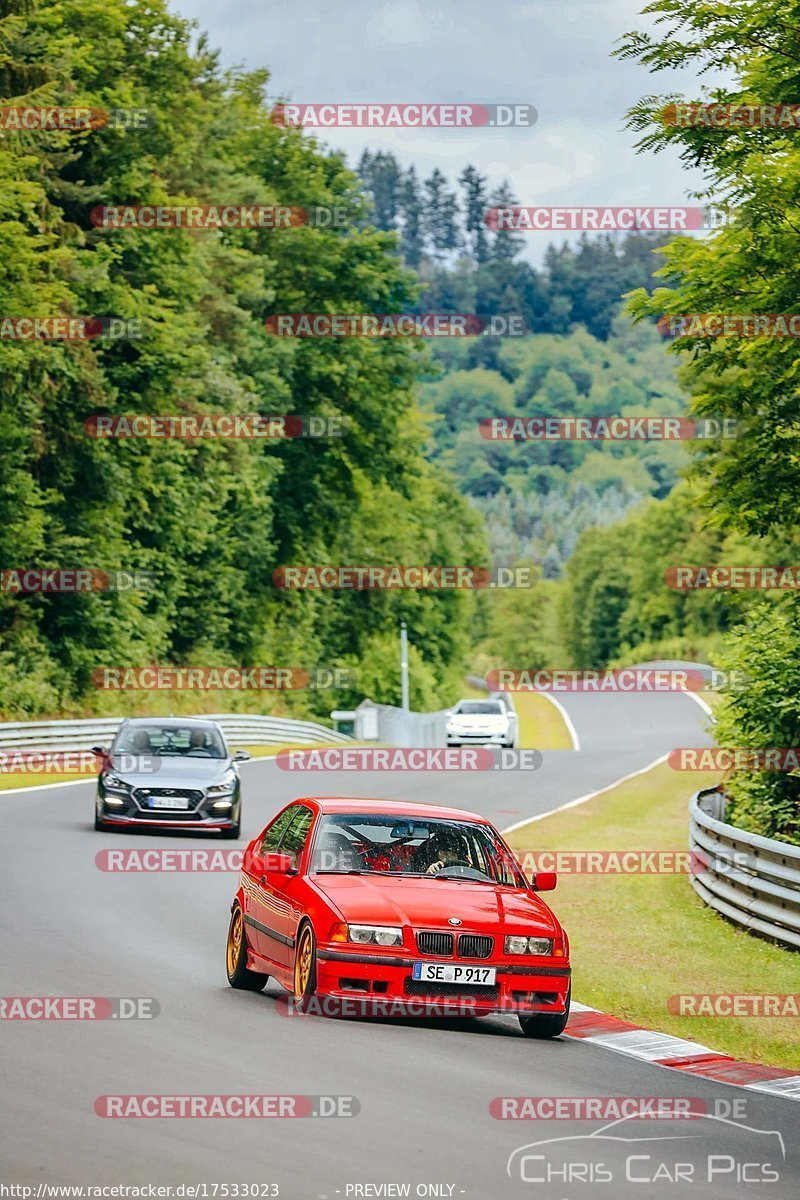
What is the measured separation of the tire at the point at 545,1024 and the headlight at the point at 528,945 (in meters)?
0.35

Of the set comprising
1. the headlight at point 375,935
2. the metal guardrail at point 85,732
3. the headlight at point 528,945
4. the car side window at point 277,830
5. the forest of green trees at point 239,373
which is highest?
the forest of green trees at point 239,373

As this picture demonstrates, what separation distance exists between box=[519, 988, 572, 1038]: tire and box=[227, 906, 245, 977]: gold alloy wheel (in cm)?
225

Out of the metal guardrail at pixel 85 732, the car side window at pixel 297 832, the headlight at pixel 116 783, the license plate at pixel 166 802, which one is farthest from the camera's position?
the metal guardrail at pixel 85 732

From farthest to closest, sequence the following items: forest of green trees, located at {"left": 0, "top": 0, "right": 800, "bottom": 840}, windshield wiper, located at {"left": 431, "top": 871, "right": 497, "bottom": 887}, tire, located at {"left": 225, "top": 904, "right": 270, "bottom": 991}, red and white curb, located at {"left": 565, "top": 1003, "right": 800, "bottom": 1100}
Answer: forest of green trees, located at {"left": 0, "top": 0, "right": 800, "bottom": 840}, tire, located at {"left": 225, "top": 904, "right": 270, "bottom": 991}, windshield wiper, located at {"left": 431, "top": 871, "right": 497, "bottom": 887}, red and white curb, located at {"left": 565, "top": 1003, "right": 800, "bottom": 1100}

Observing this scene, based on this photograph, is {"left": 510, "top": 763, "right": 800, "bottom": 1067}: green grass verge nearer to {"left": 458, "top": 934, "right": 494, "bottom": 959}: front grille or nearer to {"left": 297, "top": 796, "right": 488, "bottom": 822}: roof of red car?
{"left": 458, "top": 934, "right": 494, "bottom": 959}: front grille

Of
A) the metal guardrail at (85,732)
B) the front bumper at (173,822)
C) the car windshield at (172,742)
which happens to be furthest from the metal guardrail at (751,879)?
the metal guardrail at (85,732)

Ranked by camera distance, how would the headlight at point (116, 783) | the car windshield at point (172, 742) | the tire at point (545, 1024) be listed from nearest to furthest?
the tire at point (545, 1024) → the headlight at point (116, 783) → the car windshield at point (172, 742)

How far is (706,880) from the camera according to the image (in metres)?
19.6

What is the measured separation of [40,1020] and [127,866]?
31.8 feet

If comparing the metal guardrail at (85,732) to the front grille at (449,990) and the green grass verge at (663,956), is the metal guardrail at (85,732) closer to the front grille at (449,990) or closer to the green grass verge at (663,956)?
the green grass verge at (663,956)

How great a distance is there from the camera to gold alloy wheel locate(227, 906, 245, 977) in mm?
12781

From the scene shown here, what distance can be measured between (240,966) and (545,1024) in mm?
2339

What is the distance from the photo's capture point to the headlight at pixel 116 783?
76.5ft

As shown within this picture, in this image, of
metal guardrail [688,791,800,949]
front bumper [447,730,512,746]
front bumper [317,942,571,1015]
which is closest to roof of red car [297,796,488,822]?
front bumper [317,942,571,1015]
